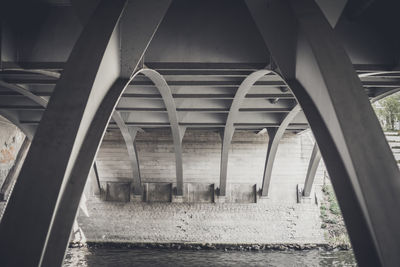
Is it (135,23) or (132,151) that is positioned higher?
(132,151)

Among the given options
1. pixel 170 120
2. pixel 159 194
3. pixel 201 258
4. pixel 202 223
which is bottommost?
pixel 201 258

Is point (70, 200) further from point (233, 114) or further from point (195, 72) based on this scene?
point (233, 114)

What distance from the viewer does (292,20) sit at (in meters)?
5.96

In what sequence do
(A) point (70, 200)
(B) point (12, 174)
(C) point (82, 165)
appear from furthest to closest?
(B) point (12, 174) → (C) point (82, 165) → (A) point (70, 200)

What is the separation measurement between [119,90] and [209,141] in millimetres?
18515

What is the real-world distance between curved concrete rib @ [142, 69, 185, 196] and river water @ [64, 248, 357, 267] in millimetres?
4838

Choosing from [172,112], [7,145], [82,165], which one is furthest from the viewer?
[7,145]

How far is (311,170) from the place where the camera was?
22.9 meters

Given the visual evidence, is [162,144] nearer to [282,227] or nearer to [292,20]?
[282,227]

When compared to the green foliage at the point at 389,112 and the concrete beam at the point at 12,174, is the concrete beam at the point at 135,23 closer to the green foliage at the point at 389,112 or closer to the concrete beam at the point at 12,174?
the concrete beam at the point at 12,174

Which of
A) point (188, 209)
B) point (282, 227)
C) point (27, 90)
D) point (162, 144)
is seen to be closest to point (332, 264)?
point (282, 227)

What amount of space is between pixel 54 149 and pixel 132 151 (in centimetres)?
1814

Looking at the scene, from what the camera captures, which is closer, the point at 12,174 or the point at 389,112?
the point at 12,174

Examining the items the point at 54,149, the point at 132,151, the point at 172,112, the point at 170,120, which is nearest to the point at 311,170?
the point at 170,120
